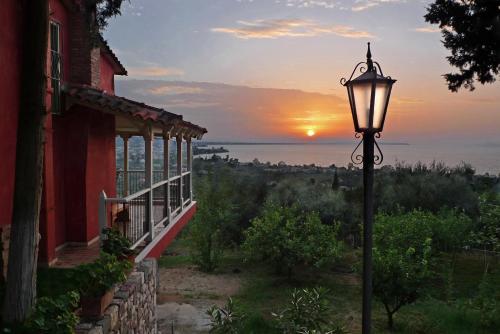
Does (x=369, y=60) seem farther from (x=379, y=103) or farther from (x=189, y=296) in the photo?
(x=189, y=296)

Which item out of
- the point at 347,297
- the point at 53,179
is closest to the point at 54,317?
the point at 53,179

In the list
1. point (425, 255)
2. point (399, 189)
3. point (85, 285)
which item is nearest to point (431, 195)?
point (399, 189)

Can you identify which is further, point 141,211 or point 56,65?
point 141,211

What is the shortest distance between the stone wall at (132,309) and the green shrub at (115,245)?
0.61m

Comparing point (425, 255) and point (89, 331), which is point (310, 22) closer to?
point (425, 255)

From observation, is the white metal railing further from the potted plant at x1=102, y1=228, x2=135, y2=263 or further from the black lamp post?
the black lamp post

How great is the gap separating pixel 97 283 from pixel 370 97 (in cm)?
453

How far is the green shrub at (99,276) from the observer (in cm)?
596

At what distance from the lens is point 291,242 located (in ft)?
59.0

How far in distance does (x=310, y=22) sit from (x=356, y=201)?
53.6 ft

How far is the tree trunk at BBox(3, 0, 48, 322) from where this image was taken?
16.8ft

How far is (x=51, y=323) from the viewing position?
4.95 meters

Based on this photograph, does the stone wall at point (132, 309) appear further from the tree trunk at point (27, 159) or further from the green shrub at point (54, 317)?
the tree trunk at point (27, 159)

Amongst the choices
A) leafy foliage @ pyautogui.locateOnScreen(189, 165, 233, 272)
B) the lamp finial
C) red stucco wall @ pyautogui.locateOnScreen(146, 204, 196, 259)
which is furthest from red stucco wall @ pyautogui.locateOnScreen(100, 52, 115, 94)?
the lamp finial
